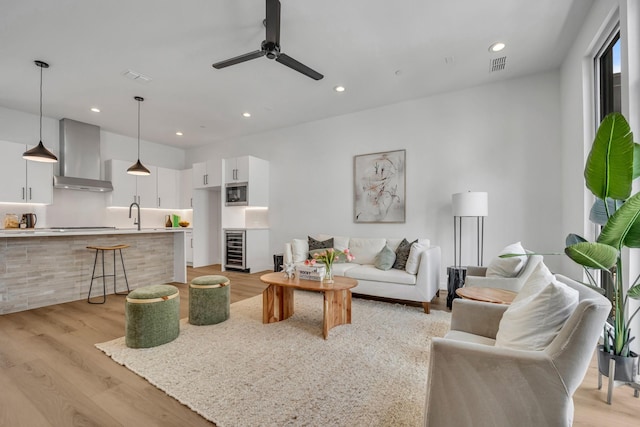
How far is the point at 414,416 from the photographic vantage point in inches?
65.2

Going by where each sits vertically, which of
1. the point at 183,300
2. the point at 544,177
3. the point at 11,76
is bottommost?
the point at 183,300

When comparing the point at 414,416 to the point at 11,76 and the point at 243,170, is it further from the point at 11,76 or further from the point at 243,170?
the point at 11,76

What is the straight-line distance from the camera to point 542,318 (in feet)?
4.17

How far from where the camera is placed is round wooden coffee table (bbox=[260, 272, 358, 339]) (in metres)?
2.85


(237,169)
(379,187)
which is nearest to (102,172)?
(237,169)

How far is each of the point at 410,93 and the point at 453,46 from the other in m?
1.26

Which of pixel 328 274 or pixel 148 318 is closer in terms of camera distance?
pixel 148 318

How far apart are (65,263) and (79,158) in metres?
2.84

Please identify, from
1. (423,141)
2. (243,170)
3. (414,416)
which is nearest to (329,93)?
(423,141)

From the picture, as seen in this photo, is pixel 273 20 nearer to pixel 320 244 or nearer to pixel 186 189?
pixel 320 244

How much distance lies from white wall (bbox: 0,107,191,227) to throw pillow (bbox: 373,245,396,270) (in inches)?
213

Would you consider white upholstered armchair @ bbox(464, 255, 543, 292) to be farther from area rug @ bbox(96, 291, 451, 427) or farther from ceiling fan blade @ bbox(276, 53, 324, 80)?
ceiling fan blade @ bbox(276, 53, 324, 80)

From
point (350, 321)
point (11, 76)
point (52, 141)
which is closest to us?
point (350, 321)

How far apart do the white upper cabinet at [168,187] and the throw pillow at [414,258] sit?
6019mm
